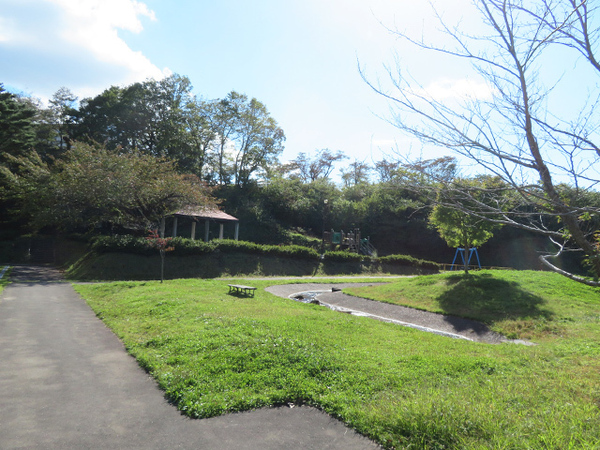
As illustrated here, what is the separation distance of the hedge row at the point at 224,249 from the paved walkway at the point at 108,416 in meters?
14.9

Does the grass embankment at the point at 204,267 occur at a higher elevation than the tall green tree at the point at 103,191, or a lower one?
lower

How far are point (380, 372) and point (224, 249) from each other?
66.0 feet

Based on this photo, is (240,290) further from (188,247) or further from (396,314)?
(188,247)

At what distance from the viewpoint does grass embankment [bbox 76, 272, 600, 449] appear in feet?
12.0

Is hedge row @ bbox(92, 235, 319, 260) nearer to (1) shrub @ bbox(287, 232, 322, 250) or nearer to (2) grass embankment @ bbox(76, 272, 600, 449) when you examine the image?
(1) shrub @ bbox(287, 232, 322, 250)

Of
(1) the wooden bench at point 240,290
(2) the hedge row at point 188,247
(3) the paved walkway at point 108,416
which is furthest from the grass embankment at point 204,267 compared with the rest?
(3) the paved walkway at point 108,416

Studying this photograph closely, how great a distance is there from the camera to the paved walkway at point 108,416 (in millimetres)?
3660

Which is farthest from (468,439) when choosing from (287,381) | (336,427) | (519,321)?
(519,321)

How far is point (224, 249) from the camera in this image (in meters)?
24.6

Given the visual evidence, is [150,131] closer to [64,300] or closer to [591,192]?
[64,300]

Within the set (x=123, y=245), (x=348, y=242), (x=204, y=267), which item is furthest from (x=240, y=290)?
(x=348, y=242)

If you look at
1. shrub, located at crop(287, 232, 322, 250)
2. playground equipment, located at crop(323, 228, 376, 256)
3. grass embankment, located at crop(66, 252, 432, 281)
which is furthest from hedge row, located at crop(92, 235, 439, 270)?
shrub, located at crop(287, 232, 322, 250)

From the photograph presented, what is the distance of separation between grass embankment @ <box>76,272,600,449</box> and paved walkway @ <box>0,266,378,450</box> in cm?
24

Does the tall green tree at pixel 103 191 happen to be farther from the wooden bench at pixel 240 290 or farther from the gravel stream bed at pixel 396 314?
the wooden bench at pixel 240 290
